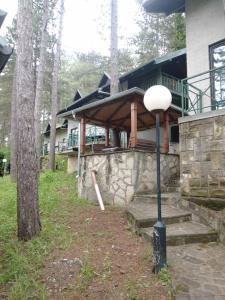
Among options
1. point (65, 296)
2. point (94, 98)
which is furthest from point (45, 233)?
point (94, 98)

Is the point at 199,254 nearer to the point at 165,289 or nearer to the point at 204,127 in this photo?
the point at 165,289

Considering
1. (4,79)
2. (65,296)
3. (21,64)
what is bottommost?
(65,296)

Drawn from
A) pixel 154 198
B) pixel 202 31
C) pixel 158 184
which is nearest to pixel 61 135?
pixel 202 31

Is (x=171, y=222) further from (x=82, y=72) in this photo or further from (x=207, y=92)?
(x=82, y=72)

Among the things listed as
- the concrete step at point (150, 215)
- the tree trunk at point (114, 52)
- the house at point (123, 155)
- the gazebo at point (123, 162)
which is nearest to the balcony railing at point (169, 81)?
the house at point (123, 155)

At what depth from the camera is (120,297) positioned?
317 cm

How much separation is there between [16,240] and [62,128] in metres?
20.0

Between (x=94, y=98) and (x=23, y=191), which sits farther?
(x=94, y=98)

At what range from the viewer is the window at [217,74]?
23.0ft

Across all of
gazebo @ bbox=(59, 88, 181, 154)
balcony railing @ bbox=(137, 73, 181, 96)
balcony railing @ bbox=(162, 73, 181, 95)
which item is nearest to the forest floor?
gazebo @ bbox=(59, 88, 181, 154)

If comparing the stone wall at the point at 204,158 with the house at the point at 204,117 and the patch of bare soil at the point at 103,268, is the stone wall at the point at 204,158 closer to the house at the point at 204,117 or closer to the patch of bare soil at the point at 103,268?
the house at the point at 204,117

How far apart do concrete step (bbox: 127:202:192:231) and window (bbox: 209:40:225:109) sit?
2.83m

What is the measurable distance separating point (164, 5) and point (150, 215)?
6830mm

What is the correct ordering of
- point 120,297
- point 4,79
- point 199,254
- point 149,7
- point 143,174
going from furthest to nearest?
point 4,79, point 149,7, point 143,174, point 199,254, point 120,297
